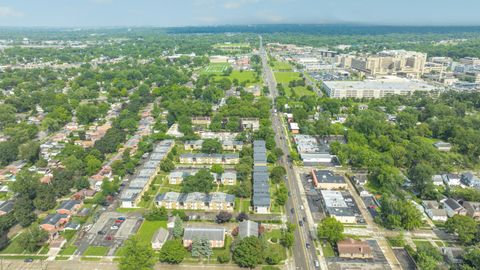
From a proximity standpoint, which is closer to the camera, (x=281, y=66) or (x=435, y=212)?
(x=435, y=212)

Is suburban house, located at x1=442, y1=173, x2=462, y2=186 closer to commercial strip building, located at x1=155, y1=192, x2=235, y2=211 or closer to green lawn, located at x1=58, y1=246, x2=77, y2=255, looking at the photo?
commercial strip building, located at x1=155, y1=192, x2=235, y2=211

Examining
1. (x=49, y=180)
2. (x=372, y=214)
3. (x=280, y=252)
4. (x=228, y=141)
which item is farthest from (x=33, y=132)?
(x=372, y=214)

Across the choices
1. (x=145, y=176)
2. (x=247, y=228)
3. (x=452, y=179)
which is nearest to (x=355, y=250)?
(x=247, y=228)

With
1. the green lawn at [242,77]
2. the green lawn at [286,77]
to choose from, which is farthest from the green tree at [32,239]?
the green lawn at [286,77]

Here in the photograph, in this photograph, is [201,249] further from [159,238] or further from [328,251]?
[328,251]

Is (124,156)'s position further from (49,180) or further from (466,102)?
(466,102)

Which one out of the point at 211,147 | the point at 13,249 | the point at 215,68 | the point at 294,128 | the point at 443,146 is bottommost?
the point at 13,249
